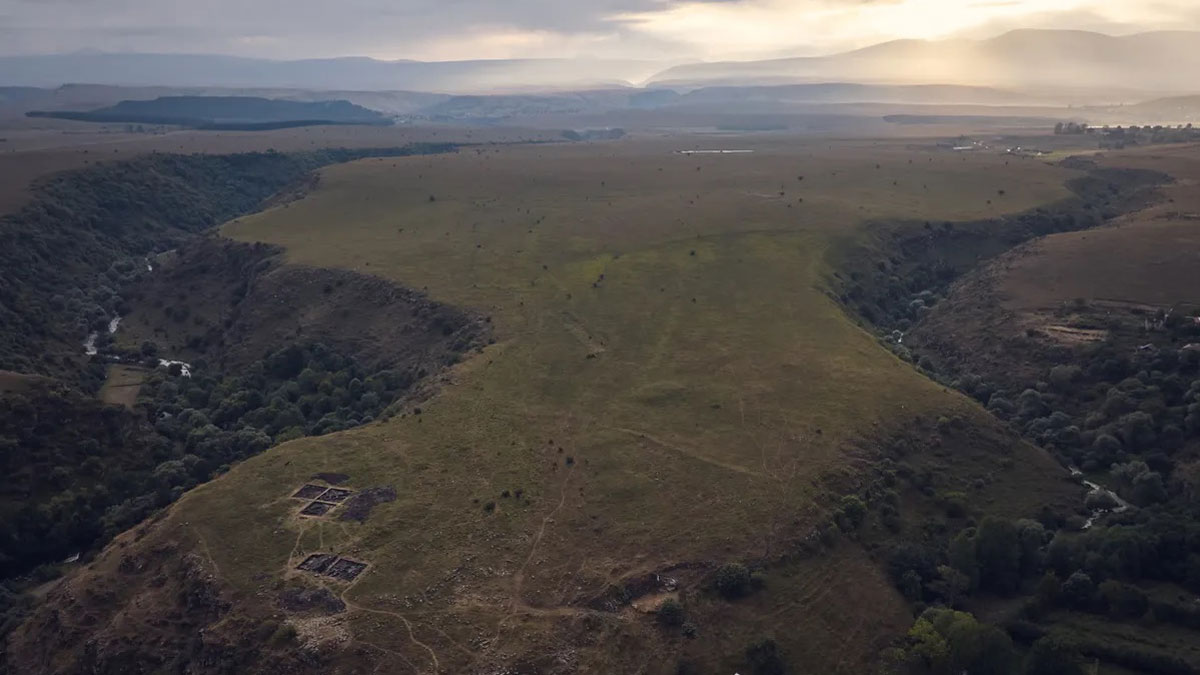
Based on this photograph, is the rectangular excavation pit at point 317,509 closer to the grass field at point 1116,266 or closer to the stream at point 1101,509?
the stream at point 1101,509

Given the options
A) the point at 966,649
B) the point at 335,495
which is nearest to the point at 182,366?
the point at 335,495

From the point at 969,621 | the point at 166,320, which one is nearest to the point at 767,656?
the point at 969,621

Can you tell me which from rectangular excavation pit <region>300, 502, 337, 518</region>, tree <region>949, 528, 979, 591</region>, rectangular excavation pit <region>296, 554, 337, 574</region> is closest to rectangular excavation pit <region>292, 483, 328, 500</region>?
rectangular excavation pit <region>300, 502, 337, 518</region>

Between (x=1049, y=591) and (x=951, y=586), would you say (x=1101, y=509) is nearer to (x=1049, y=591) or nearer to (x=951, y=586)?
(x=1049, y=591)

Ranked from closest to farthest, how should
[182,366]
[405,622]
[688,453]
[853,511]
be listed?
[405,622] < [853,511] < [688,453] < [182,366]

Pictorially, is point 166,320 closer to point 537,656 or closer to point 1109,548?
point 537,656

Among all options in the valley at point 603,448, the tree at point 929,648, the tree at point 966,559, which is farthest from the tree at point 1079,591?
the tree at point 929,648
